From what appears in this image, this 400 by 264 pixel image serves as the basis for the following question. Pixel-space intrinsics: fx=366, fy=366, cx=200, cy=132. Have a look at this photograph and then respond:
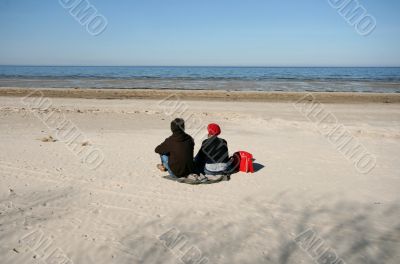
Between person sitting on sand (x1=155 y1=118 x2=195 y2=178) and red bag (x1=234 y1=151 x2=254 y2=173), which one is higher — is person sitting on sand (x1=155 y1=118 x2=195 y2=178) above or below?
above

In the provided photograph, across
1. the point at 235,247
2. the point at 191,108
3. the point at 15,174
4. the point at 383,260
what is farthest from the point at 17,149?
the point at 191,108

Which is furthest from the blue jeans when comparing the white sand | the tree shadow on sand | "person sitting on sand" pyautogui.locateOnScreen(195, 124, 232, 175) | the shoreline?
the shoreline

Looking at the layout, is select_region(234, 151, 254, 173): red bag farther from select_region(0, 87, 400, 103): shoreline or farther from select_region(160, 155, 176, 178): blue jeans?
select_region(0, 87, 400, 103): shoreline

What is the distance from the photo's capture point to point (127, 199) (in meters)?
6.27

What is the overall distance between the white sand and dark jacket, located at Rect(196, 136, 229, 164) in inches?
22.9

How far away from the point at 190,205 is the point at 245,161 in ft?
7.76

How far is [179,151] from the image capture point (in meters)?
7.25

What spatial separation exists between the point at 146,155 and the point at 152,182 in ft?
7.16

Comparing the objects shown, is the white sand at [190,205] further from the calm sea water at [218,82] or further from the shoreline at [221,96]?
the calm sea water at [218,82]

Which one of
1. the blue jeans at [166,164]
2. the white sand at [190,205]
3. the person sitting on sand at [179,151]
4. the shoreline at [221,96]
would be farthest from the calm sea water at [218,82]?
the person sitting on sand at [179,151]

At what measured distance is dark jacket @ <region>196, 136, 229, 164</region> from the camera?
750cm

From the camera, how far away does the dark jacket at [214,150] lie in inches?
295

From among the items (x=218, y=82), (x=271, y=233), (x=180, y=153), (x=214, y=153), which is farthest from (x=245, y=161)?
(x=218, y=82)

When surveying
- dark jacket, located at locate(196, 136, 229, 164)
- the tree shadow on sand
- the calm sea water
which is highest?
dark jacket, located at locate(196, 136, 229, 164)
